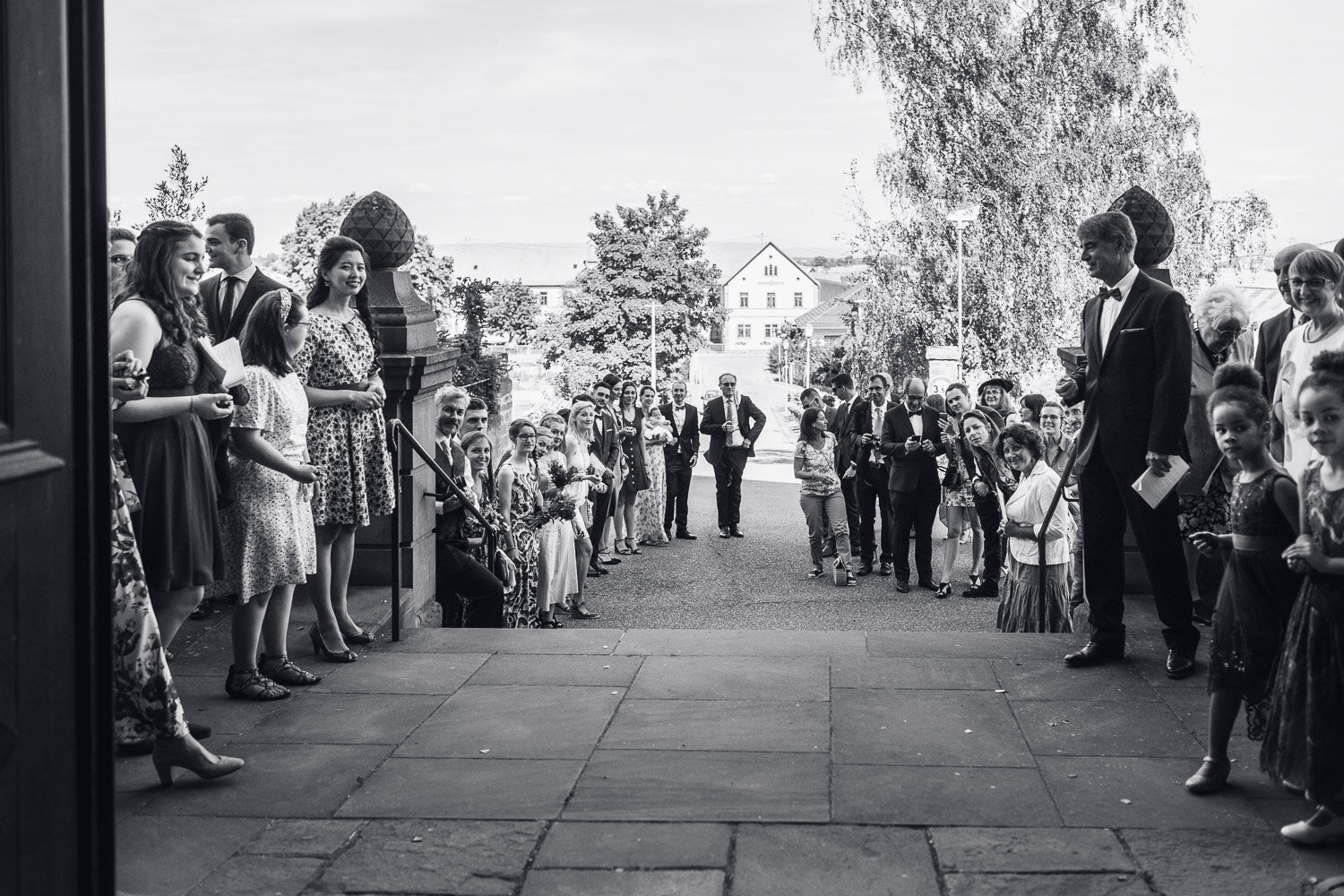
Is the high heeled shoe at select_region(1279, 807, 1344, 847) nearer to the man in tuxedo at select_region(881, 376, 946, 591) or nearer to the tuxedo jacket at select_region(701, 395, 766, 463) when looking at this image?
the man in tuxedo at select_region(881, 376, 946, 591)

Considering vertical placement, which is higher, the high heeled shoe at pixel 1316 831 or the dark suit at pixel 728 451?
the dark suit at pixel 728 451

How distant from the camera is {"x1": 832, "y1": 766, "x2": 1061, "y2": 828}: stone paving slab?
13.3 feet

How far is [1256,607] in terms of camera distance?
13.6ft

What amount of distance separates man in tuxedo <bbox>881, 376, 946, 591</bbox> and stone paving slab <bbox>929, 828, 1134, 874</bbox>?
305 inches

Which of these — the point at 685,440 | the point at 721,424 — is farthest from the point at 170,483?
the point at 685,440

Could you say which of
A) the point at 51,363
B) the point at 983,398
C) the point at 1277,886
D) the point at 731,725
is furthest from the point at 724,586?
the point at 51,363

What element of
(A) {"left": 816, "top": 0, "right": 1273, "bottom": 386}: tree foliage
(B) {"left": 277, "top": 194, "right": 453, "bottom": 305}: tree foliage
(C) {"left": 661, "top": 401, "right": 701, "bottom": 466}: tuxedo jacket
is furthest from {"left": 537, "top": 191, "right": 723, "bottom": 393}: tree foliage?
(C) {"left": 661, "top": 401, "right": 701, "bottom": 466}: tuxedo jacket

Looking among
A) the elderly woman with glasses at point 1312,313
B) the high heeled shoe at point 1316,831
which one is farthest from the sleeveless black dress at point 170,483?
the elderly woman with glasses at point 1312,313

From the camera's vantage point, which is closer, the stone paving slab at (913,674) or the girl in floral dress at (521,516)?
the stone paving slab at (913,674)

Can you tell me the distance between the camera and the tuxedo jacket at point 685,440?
1581cm

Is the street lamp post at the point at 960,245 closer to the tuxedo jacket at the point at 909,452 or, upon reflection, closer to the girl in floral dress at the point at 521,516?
the tuxedo jacket at the point at 909,452

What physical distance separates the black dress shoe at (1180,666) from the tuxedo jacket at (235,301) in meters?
3.81

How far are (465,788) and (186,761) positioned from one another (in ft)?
2.75

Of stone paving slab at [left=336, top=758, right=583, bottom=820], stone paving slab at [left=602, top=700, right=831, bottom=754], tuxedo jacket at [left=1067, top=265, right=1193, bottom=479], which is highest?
tuxedo jacket at [left=1067, top=265, right=1193, bottom=479]
